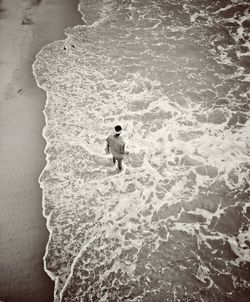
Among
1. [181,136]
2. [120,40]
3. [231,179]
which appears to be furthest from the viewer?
[120,40]

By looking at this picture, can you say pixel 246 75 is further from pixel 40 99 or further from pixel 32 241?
pixel 32 241

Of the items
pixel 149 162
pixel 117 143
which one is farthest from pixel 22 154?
pixel 149 162

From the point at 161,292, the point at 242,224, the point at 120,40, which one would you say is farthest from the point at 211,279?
the point at 120,40

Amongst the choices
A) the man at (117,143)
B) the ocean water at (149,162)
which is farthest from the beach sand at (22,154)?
the man at (117,143)

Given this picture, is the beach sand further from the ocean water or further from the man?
the man

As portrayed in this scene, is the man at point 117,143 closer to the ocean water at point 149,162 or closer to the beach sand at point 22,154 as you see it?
the ocean water at point 149,162

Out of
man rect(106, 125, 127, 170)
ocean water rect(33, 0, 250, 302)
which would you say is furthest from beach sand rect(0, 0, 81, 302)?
man rect(106, 125, 127, 170)

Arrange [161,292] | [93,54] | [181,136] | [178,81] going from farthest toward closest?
[93,54]
[178,81]
[181,136]
[161,292]

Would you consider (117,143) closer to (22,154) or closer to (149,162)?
(149,162)
